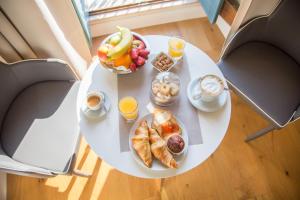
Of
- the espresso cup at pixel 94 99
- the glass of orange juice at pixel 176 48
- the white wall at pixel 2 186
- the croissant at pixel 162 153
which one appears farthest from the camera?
the white wall at pixel 2 186

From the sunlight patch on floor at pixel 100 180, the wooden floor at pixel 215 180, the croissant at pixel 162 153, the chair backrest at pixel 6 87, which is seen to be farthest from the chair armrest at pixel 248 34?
the chair backrest at pixel 6 87

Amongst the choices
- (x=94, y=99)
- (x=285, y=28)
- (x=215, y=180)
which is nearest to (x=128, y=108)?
(x=94, y=99)

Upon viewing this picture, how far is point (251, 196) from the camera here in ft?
4.69

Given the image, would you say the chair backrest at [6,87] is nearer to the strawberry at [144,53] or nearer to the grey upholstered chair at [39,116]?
the grey upholstered chair at [39,116]

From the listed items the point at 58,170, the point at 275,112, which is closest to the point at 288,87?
the point at 275,112

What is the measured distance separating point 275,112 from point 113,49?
92cm

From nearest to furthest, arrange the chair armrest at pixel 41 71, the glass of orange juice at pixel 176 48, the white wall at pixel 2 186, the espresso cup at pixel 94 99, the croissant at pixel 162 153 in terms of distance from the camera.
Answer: the croissant at pixel 162 153 < the espresso cup at pixel 94 99 < the glass of orange juice at pixel 176 48 < the chair armrest at pixel 41 71 < the white wall at pixel 2 186

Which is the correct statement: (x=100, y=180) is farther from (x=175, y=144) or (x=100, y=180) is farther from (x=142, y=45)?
(x=142, y=45)

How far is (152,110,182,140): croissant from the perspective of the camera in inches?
37.4

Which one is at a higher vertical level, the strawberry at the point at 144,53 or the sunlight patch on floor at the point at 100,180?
the strawberry at the point at 144,53

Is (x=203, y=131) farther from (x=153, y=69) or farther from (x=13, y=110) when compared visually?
(x=13, y=110)

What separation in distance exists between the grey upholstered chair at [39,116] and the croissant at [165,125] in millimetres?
472

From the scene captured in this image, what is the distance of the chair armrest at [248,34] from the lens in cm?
131

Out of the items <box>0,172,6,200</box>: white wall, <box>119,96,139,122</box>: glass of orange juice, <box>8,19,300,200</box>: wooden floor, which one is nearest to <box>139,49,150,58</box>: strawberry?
<box>119,96,139,122</box>: glass of orange juice
